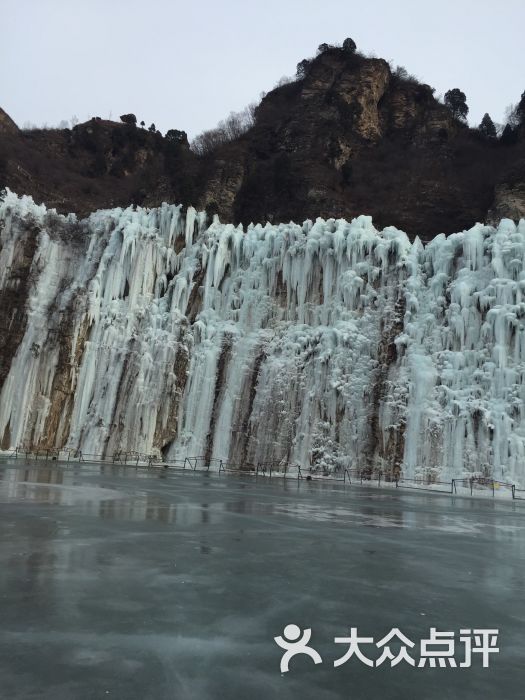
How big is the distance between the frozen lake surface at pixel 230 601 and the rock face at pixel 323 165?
30677 millimetres

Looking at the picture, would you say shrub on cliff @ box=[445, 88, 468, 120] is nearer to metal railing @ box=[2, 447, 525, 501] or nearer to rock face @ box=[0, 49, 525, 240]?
rock face @ box=[0, 49, 525, 240]

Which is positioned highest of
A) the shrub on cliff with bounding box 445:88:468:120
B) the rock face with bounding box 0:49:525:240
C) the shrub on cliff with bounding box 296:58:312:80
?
the shrub on cliff with bounding box 296:58:312:80

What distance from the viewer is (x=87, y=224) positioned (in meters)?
37.9

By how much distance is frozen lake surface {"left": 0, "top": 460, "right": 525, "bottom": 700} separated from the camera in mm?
3207

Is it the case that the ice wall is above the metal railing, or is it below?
above

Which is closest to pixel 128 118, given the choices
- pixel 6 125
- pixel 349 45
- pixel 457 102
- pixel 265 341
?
pixel 6 125

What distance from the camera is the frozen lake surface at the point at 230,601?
3207 millimetres

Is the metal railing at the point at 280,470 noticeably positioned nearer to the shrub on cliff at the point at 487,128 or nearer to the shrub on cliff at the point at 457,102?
the shrub on cliff at the point at 487,128

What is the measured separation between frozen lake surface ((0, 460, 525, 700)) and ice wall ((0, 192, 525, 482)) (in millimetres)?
16033

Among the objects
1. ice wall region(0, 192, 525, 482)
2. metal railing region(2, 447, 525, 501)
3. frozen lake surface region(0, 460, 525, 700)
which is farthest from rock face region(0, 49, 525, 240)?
frozen lake surface region(0, 460, 525, 700)

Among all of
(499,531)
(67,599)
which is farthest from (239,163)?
(67,599)

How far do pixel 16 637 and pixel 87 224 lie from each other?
37355 millimetres

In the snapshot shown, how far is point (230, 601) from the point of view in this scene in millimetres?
4680

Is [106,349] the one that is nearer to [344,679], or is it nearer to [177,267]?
[177,267]
